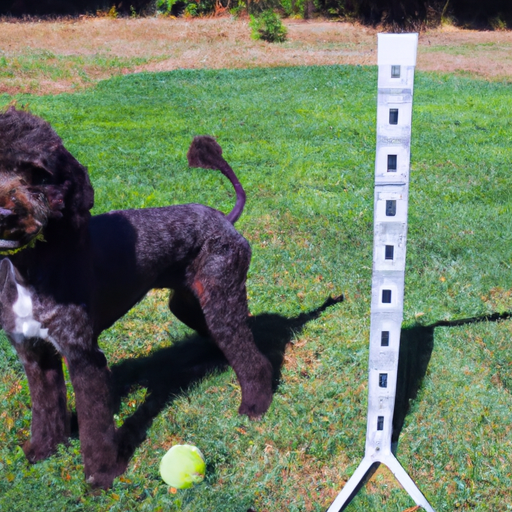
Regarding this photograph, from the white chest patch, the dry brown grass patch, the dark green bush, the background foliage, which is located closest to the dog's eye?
the white chest patch

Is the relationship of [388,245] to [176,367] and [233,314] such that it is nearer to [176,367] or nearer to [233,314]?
[233,314]

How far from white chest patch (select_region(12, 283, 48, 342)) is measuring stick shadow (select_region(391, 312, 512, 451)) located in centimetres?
211

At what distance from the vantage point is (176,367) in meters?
4.51

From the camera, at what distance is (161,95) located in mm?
14344

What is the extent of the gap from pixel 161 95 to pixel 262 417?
1160cm

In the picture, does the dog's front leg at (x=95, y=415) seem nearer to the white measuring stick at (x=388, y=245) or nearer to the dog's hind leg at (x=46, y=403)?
the dog's hind leg at (x=46, y=403)

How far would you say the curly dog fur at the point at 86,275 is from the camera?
2693 millimetres

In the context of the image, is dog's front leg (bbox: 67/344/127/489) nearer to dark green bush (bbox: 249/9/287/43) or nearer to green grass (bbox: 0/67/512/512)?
green grass (bbox: 0/67/512/512)

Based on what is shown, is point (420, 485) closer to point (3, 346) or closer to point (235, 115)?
point (3, 346)

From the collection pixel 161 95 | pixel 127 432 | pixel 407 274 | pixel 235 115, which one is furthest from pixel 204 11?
pixel 127 432

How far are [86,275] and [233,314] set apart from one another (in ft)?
3.51

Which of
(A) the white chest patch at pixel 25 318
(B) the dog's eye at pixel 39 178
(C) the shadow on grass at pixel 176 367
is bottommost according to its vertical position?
(C) the shadow on grass at pixel 176 367

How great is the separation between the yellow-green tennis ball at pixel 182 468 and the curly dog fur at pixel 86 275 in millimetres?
309

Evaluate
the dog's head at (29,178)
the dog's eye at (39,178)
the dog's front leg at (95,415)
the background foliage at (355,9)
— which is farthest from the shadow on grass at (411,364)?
the background foliage at (355,9)
